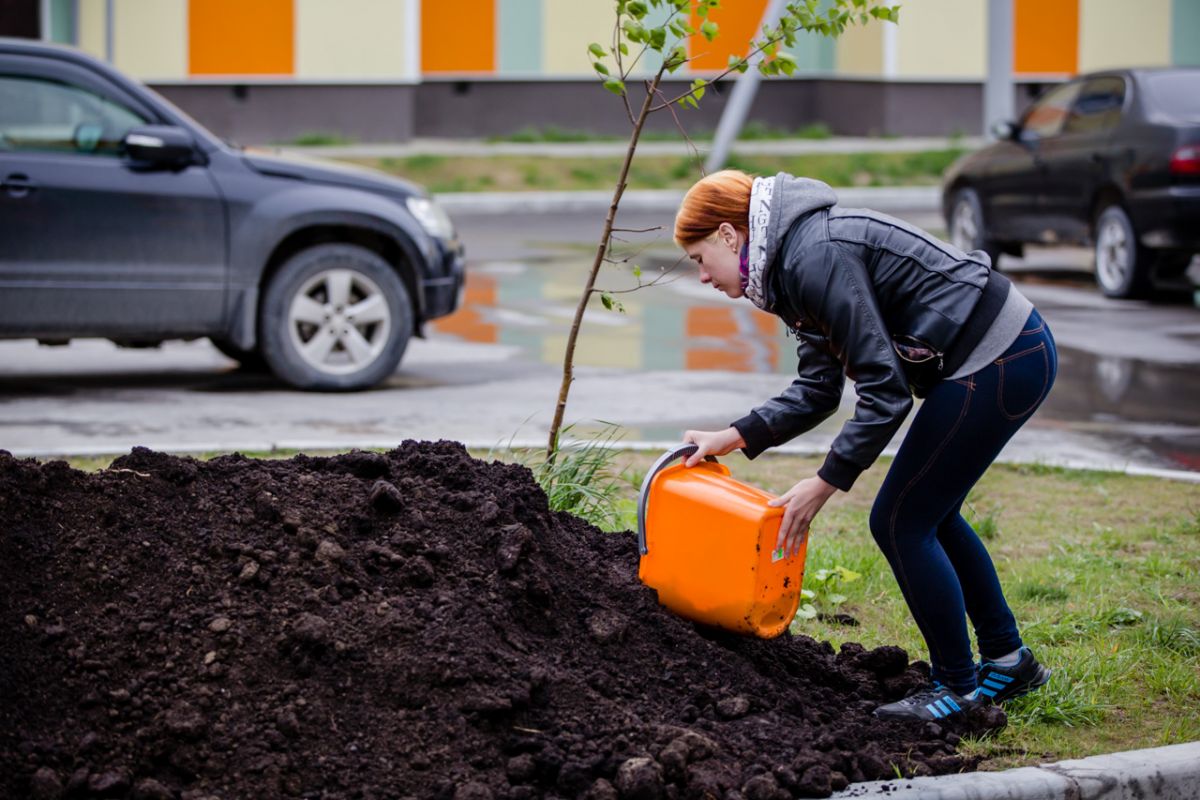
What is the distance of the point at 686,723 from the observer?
13.9ft

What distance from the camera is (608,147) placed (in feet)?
80.9

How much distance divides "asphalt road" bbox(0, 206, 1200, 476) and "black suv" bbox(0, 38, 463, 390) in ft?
1.33

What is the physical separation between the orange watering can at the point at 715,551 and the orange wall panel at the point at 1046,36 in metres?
23.9

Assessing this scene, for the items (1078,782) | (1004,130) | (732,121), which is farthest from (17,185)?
(732,121)

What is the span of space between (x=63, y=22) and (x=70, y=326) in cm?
1593

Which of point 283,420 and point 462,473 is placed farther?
point 283,420

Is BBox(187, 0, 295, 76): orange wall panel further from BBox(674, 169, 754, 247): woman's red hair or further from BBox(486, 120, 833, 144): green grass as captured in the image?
BBox(674, 169, 754, 247): woman's red hair

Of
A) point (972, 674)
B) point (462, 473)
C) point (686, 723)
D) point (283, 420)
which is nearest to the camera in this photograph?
point (686, 723)

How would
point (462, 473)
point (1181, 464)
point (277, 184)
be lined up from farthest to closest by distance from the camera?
point (277, 184) → point (1181, 464) → point (462, 473)

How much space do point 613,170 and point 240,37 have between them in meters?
5.74

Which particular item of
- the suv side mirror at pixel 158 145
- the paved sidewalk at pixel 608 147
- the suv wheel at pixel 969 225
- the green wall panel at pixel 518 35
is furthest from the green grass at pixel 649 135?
the suv side mirror at pixel 158 145

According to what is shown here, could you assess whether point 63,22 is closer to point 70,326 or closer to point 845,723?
point 70,326

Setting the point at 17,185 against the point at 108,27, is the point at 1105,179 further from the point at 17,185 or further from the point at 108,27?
the point at 108,27

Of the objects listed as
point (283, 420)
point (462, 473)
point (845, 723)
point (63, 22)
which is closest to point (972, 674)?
point (845, 723)
